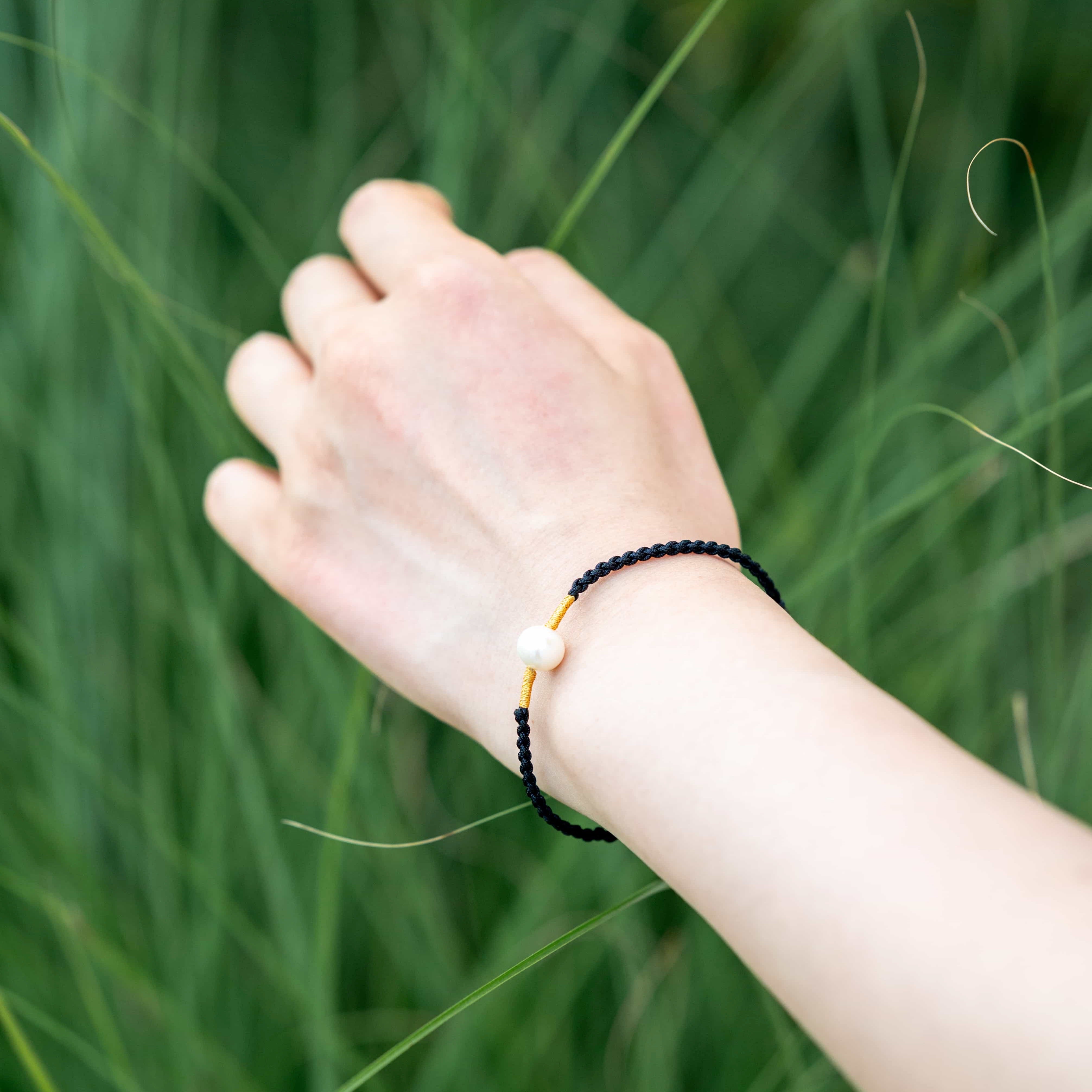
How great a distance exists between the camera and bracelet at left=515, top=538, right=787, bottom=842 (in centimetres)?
31

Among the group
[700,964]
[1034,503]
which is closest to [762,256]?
[1034,503]

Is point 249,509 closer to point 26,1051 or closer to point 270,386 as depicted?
point 270,386

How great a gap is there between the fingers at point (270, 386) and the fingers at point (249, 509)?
0.06ft

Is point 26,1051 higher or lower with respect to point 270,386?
lower

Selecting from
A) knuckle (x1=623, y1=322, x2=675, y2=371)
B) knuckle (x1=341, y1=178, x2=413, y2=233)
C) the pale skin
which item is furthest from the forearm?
knuckle (x1=341, y1=178, x2=413, y2=233)

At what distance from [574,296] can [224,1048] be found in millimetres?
476

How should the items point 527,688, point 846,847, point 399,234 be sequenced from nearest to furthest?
point 846,847, point 527,688, point 399,234

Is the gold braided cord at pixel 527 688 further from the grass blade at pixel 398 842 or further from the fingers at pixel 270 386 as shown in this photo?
the fingers at pixel 270 386

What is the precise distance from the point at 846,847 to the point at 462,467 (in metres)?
0.22

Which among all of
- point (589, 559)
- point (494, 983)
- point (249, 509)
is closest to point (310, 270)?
point (249, 509)

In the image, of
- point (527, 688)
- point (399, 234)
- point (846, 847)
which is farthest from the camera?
point (399, 234)

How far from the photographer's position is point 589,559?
1.10 feet

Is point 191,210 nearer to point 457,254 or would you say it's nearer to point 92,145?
point 92,145

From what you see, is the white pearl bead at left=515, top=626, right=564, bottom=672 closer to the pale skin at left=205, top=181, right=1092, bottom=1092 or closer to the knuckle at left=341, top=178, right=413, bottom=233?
the pale skin at left=205, top=181, right=1092, bottom=1092
